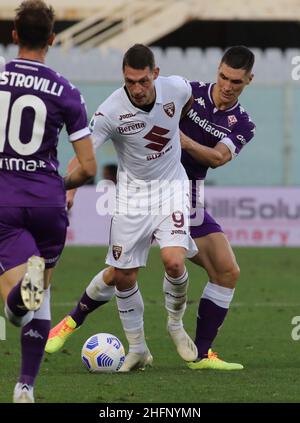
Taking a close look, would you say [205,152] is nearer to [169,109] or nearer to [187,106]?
[187,106]

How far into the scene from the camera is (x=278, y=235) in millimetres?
22719

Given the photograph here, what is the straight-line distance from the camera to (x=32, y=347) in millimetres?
7004

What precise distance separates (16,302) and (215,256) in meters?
3.15

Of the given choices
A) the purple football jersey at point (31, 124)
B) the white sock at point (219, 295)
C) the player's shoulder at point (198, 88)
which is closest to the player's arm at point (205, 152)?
the player's shoulder at point (198, 88)

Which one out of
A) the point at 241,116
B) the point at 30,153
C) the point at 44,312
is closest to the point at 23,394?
the point at 44,312

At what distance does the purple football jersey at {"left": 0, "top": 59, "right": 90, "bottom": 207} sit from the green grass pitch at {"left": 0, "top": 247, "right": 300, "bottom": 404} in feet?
4.38

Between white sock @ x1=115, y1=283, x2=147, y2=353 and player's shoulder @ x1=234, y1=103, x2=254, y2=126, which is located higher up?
player's shoulder @ x1=234, y1=103, x2=254, y2=126

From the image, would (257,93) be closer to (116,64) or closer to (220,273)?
(116,64)

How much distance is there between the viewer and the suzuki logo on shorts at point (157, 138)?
8.99 m

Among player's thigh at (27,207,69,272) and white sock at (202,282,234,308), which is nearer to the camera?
player's thigh at (27,207,69,272)

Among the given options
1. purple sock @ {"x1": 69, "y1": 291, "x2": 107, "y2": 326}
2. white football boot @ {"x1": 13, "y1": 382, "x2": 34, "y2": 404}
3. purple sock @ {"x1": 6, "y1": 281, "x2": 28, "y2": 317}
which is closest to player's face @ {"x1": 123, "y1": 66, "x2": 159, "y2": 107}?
purple sock @ {"x1": 69, "y1": 291, "x2": 107, "y2": 326}

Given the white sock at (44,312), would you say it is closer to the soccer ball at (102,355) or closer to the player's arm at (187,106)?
the soccer ball at (102,355)

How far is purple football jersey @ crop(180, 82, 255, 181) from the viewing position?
9.72m

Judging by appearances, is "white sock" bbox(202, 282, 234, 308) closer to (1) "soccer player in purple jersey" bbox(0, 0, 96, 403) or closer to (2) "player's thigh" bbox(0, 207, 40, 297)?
(1) "soccer player in purple jersey" bbox(0, 0, 96, 403)
